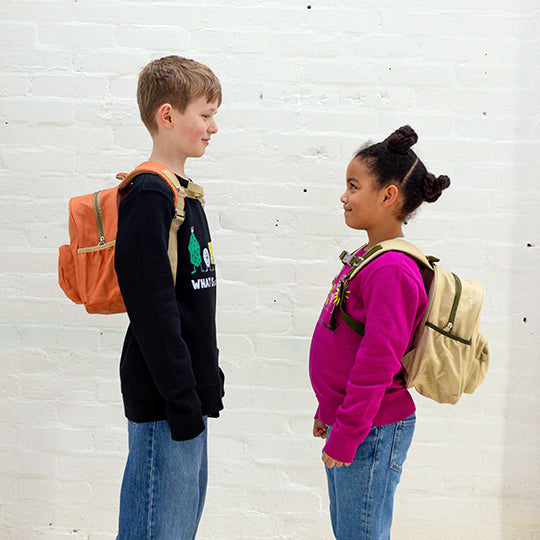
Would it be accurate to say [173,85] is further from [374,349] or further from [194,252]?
[374,349]

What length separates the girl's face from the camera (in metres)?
1.41

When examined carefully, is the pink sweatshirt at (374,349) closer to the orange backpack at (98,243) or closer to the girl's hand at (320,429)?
the girl's hand at (320,429)

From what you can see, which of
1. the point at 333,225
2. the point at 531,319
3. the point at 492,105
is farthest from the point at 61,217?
the point at 531,319

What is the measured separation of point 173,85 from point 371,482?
3.15 ft

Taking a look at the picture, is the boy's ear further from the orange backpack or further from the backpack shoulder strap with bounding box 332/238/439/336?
the backpack shoulder strap with bounding box 332/238/439/336

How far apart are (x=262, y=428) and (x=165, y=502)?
0.84 meters

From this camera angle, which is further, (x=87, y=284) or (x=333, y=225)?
(x=333, y=225)

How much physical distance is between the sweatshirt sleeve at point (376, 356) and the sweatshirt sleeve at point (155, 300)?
1.05 feet

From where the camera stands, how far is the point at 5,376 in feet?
6.65

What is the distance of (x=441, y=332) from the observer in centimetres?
134

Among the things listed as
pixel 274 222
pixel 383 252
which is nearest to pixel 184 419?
pixel 383 252

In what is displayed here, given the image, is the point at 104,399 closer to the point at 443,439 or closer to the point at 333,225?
the point at 333,225

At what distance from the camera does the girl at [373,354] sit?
127 centimetres

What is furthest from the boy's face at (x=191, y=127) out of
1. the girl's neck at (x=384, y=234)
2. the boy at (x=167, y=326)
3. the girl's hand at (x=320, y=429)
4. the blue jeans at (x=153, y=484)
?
the girl's hand at (x=320, y=429)
